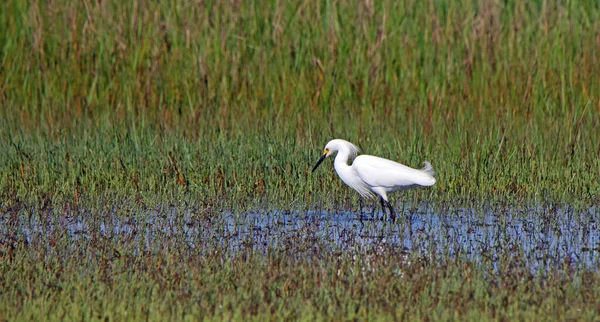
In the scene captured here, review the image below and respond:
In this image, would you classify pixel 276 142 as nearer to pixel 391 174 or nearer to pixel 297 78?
pixel 297 78

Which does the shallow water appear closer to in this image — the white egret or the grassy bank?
the white egret

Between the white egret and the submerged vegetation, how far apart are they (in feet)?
0.66

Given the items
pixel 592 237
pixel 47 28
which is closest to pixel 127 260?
pixel 592 237

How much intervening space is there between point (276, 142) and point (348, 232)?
2.13 metres

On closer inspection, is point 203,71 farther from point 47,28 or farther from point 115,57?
point 47,28

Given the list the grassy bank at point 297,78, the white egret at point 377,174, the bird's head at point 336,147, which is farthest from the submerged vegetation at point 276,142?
the bird's head at point 336,147

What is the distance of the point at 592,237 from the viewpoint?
226 inches

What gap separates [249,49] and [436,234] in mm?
4166

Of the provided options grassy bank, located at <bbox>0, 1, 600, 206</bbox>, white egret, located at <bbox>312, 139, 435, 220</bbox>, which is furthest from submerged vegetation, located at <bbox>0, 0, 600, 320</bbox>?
white egret, located at <bbox>312, 139, 435, 220</bbox>

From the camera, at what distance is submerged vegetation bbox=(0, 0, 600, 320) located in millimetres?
4453

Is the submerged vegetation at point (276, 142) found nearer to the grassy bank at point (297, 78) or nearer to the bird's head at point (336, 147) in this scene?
the grassy bank at point (297, 78)

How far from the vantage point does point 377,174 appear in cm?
666

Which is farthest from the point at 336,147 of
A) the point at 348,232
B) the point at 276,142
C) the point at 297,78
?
the point at 297,78

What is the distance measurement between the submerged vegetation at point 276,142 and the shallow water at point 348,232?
0.12 feet
